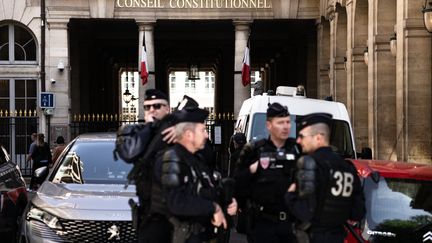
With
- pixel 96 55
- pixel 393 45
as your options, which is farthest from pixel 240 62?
pixel 96 55

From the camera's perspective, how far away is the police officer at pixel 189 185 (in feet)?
16.7

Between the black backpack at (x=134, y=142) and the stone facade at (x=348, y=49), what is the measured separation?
41.0 ft

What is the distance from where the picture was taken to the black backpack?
565 centimetres

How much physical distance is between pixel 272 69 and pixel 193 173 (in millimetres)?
40484

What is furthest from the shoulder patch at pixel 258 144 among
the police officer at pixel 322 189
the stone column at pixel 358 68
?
the stone column at pixel 358 68

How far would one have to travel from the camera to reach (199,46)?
38.7 meters

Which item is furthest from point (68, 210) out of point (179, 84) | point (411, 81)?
point (179, 84)

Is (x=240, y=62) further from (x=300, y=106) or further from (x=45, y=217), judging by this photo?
(x=45, y=217)

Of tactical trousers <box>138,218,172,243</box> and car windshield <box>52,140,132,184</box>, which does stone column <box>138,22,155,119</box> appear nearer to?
car windshield <box>52,140,132,184</box>

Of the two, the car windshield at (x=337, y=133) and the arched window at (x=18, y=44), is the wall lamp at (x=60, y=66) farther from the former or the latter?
the car windshield at (x=337, y=133)

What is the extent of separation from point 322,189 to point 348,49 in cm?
1891

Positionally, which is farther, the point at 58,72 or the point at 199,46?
the point at 199,46

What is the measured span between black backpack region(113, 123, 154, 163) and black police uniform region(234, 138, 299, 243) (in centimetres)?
97

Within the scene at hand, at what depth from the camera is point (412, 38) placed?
17.2 metres
